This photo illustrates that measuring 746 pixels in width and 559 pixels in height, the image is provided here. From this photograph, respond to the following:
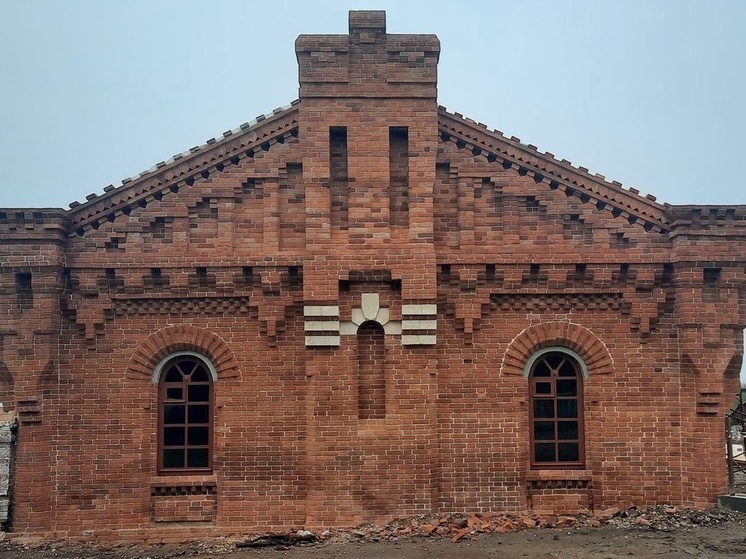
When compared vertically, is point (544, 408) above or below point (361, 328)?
below

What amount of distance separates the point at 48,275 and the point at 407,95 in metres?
6.55

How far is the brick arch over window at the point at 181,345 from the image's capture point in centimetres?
1166

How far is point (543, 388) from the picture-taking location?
1194 centimetres

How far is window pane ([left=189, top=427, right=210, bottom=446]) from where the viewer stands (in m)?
11.8

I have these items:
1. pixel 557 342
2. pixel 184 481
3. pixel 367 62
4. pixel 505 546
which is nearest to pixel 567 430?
pixel 557 342

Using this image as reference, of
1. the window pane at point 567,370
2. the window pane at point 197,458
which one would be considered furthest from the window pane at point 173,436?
the window pane at point 567,370

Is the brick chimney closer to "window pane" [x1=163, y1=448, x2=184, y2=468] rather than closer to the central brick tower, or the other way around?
the central brick tower

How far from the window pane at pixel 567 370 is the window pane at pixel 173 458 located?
6508 millimetres

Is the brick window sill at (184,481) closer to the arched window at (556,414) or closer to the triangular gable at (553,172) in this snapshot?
the arched window at (556,414)

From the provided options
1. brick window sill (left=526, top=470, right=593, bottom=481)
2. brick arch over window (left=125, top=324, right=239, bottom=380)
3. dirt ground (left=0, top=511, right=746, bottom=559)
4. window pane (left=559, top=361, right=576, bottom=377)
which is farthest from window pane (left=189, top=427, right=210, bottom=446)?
window pane (left=559, top=361, right=576, bottom=377)

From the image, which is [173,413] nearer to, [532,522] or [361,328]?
[361,328]

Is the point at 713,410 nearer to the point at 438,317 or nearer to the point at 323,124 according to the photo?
the point at 438,317

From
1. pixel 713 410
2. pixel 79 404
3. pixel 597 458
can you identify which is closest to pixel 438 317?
pixel 597 458

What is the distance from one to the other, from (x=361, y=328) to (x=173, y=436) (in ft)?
11.9
